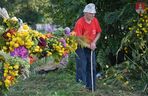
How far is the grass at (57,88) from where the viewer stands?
8.11m

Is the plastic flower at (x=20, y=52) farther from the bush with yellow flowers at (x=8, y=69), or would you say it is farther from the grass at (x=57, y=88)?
the grass at (x=57, y=88)

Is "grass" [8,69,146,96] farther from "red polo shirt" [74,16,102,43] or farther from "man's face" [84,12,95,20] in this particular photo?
"man's face" [84,12,95,20]

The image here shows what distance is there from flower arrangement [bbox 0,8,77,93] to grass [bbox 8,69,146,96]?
5.82 feet

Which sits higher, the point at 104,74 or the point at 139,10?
the point at 139,10

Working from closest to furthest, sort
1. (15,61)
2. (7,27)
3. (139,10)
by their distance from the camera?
(15,61) < (7,27) < (139,10)

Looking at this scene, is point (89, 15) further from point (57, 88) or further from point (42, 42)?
point (42, 42)

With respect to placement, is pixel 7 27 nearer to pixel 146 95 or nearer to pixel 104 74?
pixel 146 95

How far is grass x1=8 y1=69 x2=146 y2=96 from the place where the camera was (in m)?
8.11

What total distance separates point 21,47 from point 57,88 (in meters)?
3.53

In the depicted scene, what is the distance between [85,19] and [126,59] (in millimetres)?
2464

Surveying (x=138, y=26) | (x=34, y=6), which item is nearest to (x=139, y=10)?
(x=138, y=26)

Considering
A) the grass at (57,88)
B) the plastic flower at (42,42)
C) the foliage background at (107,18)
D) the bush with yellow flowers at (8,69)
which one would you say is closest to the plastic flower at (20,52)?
the bush with yellow flowers at (8,69)

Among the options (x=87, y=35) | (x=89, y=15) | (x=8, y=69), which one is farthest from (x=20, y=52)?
(x=89, y=15)

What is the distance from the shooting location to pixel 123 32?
1112 centimetres
